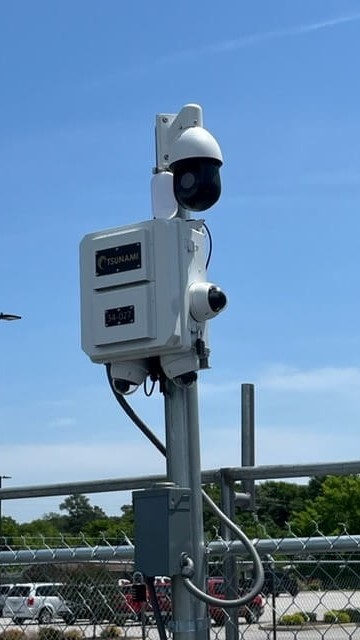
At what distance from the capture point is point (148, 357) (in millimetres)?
3799

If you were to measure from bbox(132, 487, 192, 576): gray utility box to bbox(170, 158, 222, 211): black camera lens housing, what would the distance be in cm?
107

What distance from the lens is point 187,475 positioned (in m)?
3.70

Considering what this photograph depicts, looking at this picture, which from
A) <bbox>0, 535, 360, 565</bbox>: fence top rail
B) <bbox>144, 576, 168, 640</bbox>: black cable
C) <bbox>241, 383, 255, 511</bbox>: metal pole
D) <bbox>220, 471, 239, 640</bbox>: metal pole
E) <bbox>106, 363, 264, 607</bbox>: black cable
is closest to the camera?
<bbox>106, 363, 264, 607</bbox>: black cable

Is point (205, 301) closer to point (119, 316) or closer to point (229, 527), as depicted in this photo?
point (119, 316)

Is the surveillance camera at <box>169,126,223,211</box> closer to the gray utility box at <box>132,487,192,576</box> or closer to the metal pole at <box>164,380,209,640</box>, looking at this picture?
the metal pole at <box>164,380,209,640</box>

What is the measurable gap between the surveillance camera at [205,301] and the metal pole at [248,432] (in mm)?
694

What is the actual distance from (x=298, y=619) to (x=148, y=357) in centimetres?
115

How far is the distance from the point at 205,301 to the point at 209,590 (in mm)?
1191

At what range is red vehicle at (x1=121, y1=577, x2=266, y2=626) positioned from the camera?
12.9ft

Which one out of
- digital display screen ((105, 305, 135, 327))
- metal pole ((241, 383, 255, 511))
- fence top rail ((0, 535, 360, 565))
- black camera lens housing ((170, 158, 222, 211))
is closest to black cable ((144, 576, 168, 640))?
fence top rail ((0, 535, 360, 565))

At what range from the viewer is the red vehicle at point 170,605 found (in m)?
3.94

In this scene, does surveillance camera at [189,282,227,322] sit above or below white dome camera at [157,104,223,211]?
below

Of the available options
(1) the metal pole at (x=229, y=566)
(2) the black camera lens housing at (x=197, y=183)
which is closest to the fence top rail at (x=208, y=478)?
(1) the metal pole at (x=229, y=566)

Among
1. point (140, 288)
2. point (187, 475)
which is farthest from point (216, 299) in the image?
point (187, 475)
